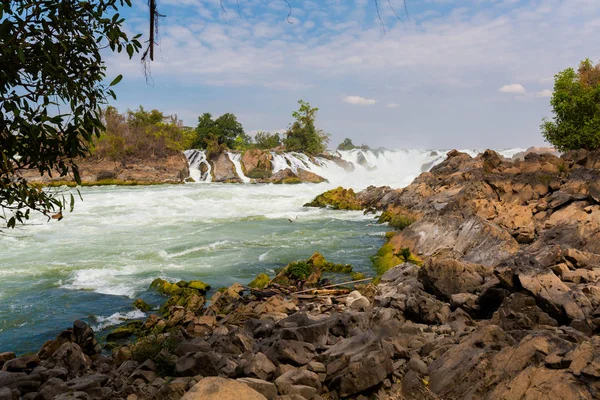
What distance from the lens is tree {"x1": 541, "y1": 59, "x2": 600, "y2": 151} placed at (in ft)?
88.2

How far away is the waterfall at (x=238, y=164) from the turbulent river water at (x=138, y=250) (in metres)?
18.6

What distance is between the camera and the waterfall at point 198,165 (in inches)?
2000

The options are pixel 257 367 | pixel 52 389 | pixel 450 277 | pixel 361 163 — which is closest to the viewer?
pixel 257 367

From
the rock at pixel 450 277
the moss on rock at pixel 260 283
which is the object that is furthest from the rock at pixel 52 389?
the moss on rock at pixel 260 283

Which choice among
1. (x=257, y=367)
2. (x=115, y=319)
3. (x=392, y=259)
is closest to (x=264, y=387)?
(x=257, y=367)

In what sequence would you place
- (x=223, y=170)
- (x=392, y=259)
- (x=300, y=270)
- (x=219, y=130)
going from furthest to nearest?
(x=219, y=130) < (x=223, y=170) < (x=392, y=259) < (x=300, y=270)

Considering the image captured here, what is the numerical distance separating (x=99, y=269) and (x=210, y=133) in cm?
4725

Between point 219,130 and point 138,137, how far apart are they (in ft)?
37.1

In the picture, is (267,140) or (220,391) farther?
(267,140)

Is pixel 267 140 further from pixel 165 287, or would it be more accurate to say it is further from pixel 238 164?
pixel 165 287

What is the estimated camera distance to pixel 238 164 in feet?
171

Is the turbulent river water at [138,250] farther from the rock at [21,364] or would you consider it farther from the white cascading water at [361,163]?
the white cascading water at [361,163]

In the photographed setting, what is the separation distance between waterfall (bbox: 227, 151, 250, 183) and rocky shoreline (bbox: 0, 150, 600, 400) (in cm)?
3763

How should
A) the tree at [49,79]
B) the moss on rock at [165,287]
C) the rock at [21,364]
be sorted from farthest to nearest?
the moss on rock at [165,287] → the rock at [21,364] → the tree at [49,79]
